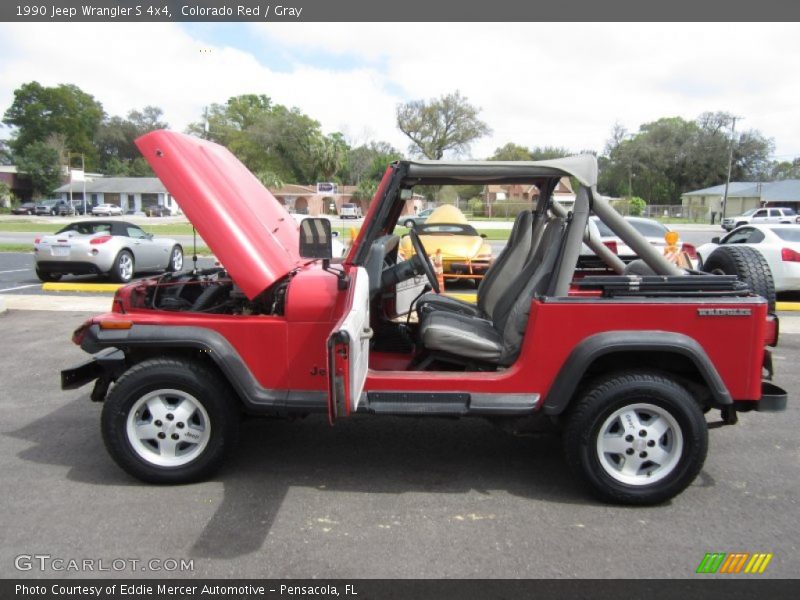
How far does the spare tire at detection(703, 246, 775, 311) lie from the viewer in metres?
4.98

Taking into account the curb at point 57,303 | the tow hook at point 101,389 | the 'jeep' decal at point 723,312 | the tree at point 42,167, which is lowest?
the curb at point 57,303

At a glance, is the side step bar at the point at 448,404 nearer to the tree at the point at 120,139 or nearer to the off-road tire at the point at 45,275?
the off-road tire at the point at 45,275

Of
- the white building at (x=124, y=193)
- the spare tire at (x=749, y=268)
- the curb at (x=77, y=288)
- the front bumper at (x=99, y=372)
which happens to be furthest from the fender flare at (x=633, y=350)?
the white building at (x=124, y=193)

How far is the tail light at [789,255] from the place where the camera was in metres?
10.2

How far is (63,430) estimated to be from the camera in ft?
15.5

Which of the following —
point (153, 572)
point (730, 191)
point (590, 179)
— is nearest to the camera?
point (153, 572)

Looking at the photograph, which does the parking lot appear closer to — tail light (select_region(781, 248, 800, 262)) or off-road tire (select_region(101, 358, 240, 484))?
off-road tire (select_region(101, 358, 240, 484))

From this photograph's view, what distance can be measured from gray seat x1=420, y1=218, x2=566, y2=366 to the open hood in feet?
3.40

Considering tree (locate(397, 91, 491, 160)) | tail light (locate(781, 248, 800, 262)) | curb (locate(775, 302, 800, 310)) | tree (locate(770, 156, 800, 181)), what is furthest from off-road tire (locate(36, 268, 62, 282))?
tree (locate(770, 156, 800, 181))

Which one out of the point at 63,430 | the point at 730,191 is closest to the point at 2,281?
the point at 63,430

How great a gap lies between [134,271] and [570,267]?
11.7 meters

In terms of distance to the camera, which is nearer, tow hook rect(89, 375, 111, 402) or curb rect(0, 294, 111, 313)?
tow hook rect(89, 375, 111, 402)

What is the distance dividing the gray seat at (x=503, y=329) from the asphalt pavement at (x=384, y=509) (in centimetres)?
80

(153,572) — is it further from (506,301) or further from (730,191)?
(730,191)
